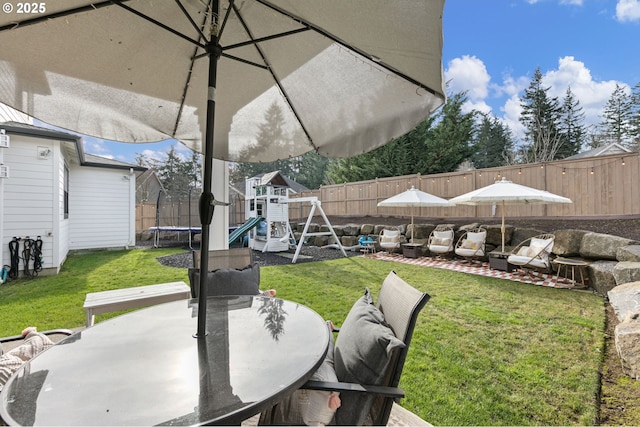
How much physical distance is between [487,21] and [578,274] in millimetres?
17710

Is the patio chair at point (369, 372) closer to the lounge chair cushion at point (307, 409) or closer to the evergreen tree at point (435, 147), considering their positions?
the lounge chair cushion at point (307, 409)

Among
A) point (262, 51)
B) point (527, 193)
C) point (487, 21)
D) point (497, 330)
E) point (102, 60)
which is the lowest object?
point (497, 330)

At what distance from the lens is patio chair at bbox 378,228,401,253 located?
28.8 feet

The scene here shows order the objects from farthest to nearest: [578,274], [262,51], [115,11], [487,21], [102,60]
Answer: [487,21], [578,274], [262,51], [102,60], [115,11]

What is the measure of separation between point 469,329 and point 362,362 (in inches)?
98.0

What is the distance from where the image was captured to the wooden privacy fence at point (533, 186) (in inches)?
259

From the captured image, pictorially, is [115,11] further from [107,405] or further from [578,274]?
[578,274]

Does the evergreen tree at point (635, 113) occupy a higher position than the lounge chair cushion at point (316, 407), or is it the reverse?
the evergreen tree at point (635, 113)

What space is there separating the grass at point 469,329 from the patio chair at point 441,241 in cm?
162

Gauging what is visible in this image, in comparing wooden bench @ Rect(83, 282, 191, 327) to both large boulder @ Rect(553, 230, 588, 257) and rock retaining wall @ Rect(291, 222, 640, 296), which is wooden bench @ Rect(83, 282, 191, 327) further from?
large boulder @ Rect(553, 230, 588, 257)

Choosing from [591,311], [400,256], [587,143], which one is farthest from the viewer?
[587,143]

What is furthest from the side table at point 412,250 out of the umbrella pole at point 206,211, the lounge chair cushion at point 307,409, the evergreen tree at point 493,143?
the evergreen tree at point 493,143

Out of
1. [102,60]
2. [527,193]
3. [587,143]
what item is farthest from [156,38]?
[587,143]

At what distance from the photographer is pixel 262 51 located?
1.85 meters
